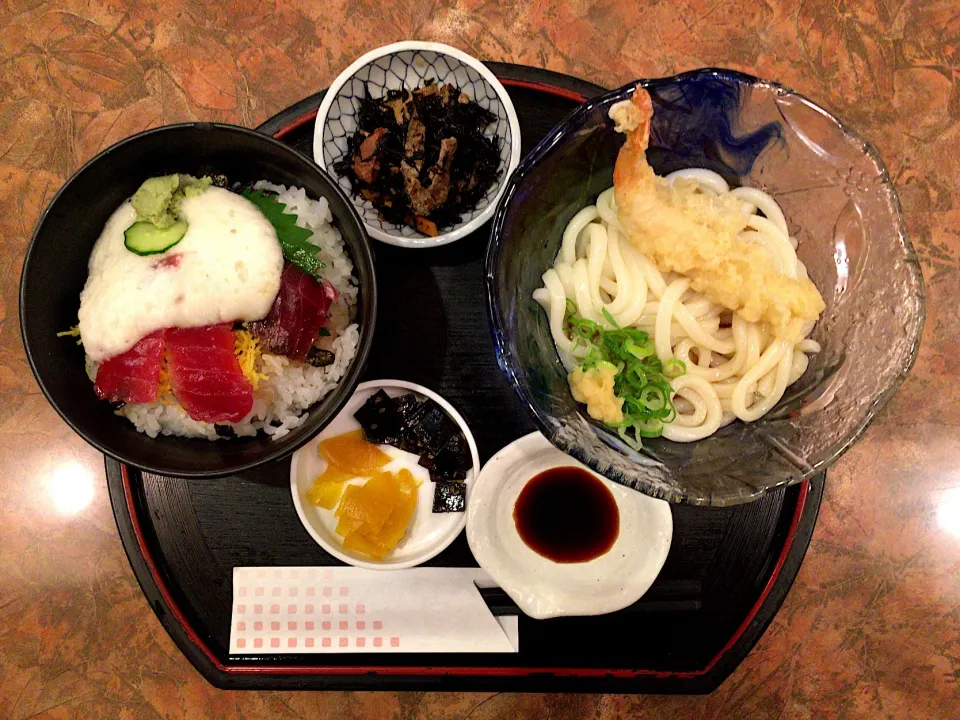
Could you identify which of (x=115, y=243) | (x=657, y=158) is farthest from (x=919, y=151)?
(x=115, y=243)

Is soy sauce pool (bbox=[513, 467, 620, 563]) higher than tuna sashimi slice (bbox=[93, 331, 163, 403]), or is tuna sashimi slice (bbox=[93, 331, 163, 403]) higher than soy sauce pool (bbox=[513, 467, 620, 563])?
tuna sashimi slice (bbox=[93, 331, 163, 403])

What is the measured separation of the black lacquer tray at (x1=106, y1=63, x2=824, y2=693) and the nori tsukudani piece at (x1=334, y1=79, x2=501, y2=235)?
0.50 ft

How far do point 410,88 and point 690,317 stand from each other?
3.71 ft

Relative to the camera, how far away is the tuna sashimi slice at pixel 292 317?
5.67 ft

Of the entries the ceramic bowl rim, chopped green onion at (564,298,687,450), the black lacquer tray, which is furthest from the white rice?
chopped green onion at (564,298,687,450)

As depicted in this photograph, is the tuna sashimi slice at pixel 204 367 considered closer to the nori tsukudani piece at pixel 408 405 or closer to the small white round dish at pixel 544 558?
the nori tsukudani piece at pixel 408 405

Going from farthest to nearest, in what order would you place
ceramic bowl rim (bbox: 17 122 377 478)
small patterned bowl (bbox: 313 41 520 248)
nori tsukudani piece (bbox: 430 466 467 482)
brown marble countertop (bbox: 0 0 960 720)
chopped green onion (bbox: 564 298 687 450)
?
brown marble countertop (bbox: 0 0 960 720) → nori tsukudani piece (bbox: 430 466 467 482) → small patterned bowl (bbox: 313 41 520 248) → chopped green onion (bbox: 564 298 687 450) → ceramic bowl rim (bbox: 17 122 377 478)

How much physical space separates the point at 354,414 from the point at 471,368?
1.34 ft

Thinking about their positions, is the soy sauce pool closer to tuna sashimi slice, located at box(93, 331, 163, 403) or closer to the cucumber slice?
tuna sashimi slice, located at box(93, 331, 163, 403)

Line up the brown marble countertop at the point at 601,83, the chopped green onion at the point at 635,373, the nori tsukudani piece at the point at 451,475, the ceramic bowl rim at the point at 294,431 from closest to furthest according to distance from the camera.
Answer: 1. the ceramic bowl rim at the point at 294,431
2. the chopped green onion at the point at 635,373
3. the nori tsukudani piece at the point at 451,475
4. the brown marble countertop at the point at 601,83

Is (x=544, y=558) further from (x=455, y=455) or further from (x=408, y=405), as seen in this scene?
(x=408, y=405)

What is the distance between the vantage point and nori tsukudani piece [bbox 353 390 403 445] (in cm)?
206

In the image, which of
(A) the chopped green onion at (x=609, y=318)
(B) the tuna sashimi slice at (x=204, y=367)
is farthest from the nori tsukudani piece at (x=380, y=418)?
(A) the chopped green onion at (x=609, y=318)

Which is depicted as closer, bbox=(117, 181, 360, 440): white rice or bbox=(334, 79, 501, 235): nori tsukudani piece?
bbox=(117, 181, 360, 440): white rice
